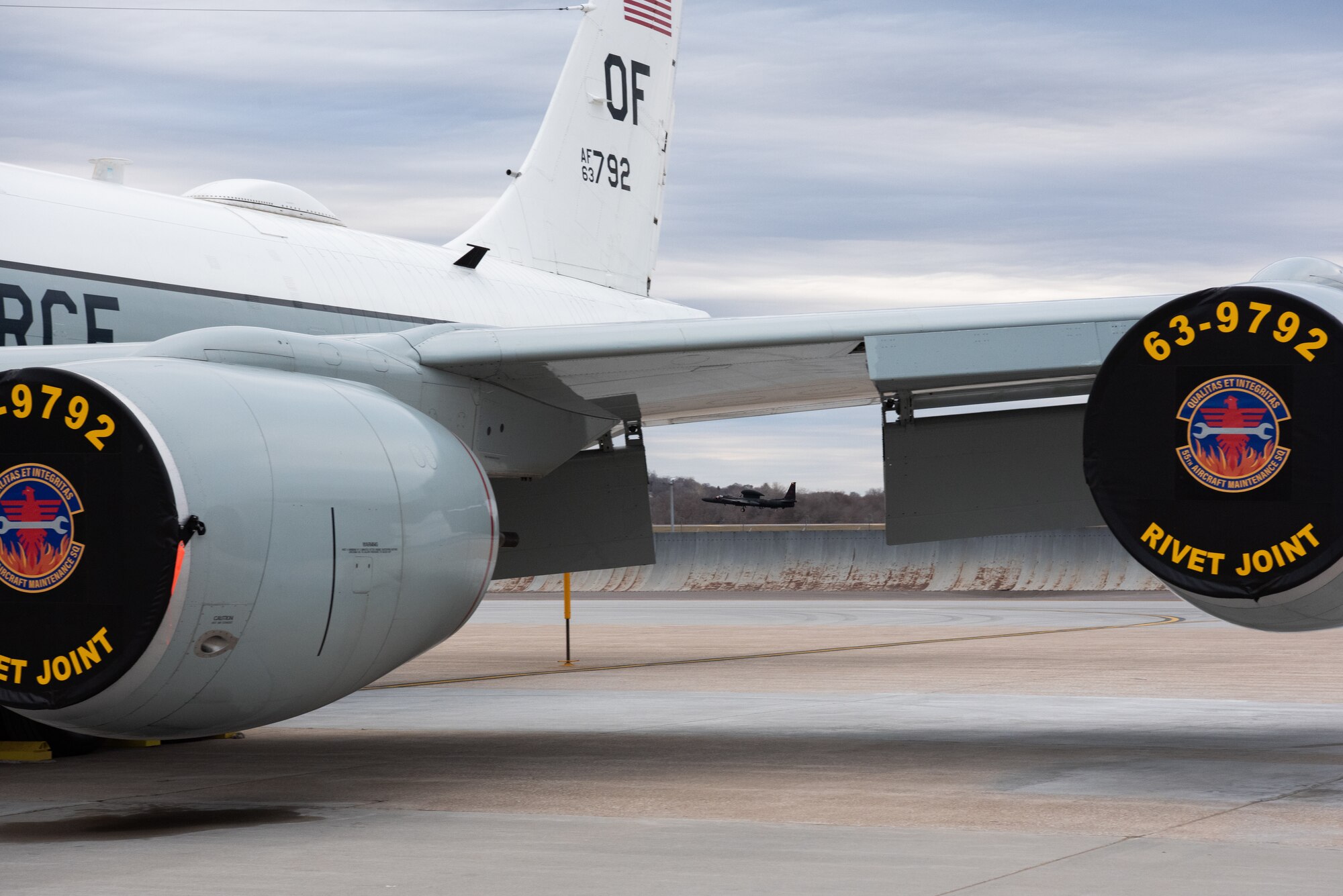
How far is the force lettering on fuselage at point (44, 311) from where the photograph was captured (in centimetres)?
948

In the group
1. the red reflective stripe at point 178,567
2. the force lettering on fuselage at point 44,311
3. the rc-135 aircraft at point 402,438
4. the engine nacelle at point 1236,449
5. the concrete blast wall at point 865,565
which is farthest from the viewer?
the concrete blast wall at point 865,565

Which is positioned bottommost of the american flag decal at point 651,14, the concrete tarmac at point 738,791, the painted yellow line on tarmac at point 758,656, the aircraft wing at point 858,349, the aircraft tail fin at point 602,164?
the painted yellow line on tarmac at point 758,656

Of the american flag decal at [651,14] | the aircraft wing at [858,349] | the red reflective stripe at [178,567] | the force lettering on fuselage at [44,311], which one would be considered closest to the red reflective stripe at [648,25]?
the american flag decal at [651,14]

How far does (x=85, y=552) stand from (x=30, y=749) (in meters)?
4.20

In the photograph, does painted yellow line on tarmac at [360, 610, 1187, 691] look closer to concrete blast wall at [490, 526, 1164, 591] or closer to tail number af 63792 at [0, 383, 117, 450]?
tail number af 63792 at [0, 383, 117, 450]

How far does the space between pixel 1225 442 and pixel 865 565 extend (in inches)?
1357

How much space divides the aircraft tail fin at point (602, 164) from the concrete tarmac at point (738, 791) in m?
4.36

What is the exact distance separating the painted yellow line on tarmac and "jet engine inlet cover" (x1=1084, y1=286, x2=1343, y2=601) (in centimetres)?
875

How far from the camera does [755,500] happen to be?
65.4 meters

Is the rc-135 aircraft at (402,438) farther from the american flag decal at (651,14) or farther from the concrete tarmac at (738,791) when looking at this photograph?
the american flag decal at (651,14)

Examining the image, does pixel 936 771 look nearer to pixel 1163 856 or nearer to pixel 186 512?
pixel 1163 856

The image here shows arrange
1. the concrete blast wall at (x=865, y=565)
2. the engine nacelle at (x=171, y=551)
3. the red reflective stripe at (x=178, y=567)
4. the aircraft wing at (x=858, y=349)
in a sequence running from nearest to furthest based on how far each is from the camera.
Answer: the red reflective stripe at (x=178, y=567)
the engine nacelle at (x=171, y=551)
the aircraft wing at (x=858, y=349)
the concrete blast wall at (x=865, y=565)

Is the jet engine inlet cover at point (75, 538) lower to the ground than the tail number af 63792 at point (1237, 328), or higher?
lower

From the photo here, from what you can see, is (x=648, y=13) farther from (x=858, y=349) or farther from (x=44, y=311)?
(x=44, y=311)
